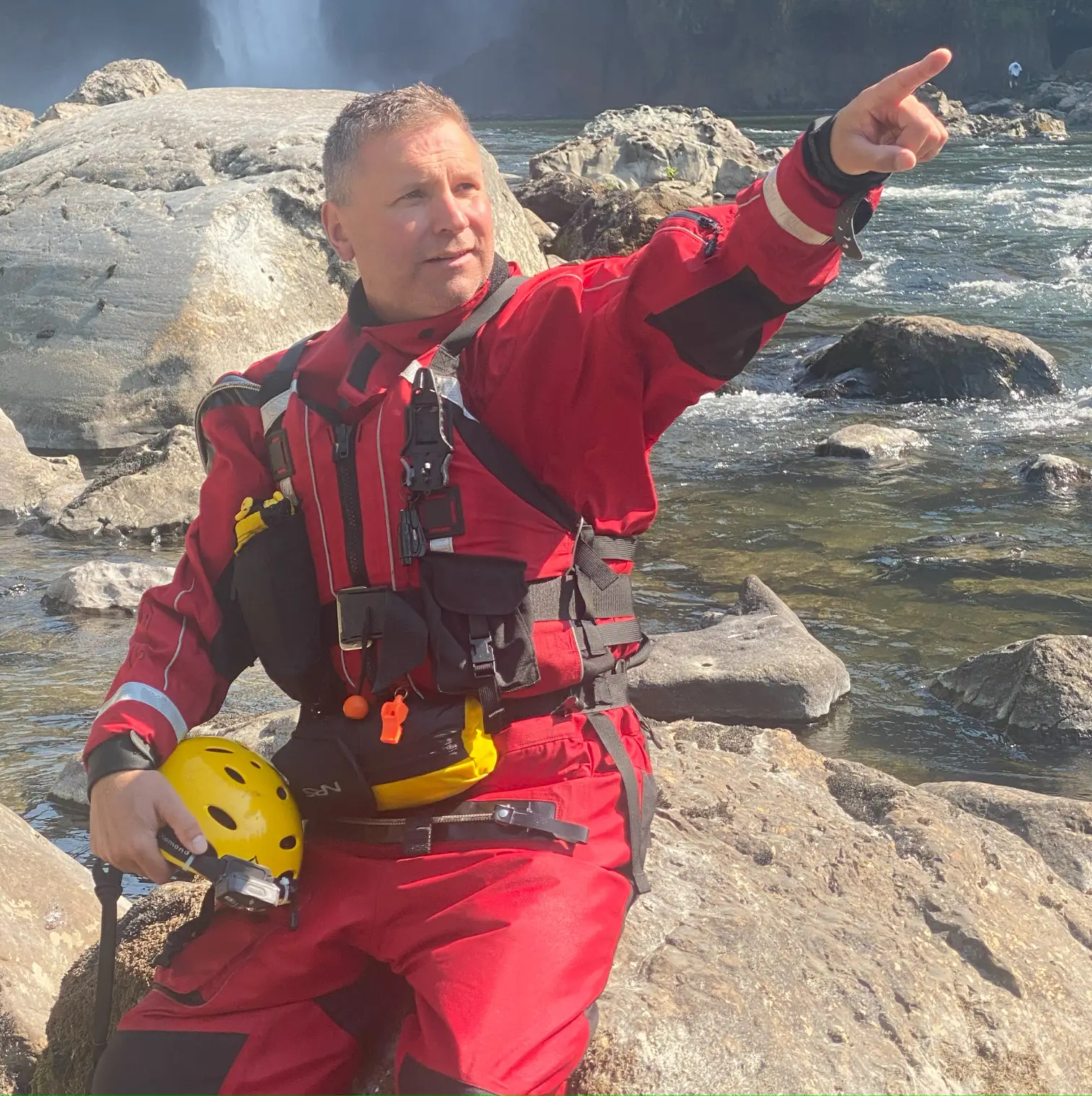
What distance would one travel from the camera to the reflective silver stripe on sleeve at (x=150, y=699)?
8.20ft

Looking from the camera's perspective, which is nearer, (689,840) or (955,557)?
(689,840)

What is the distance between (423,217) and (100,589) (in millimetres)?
4316

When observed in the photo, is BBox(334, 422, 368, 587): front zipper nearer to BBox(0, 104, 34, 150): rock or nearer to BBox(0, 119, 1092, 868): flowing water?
BBox(0, 119, 1092, 868): flowing water

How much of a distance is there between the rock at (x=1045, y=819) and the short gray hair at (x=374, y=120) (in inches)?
83.0

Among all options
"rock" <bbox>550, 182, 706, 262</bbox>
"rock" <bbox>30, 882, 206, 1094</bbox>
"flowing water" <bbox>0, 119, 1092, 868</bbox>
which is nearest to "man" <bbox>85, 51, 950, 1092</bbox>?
"rock" <bbox>30, 882, 206, 1094</bbox>

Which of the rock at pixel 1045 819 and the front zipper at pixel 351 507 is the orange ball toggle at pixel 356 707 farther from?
the rock at pixel 1045 819

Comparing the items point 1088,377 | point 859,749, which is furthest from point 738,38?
point 859,749

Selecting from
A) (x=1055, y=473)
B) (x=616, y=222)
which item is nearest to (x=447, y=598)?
(x=1055, y=473)

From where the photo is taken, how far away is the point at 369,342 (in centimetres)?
255

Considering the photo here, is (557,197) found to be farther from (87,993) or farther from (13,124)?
(13,124)

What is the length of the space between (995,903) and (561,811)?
1.15 meters

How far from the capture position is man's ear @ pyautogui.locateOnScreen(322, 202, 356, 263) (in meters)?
2.62

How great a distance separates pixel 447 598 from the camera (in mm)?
2348

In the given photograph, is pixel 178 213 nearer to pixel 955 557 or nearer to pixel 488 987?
pixel 955 557
